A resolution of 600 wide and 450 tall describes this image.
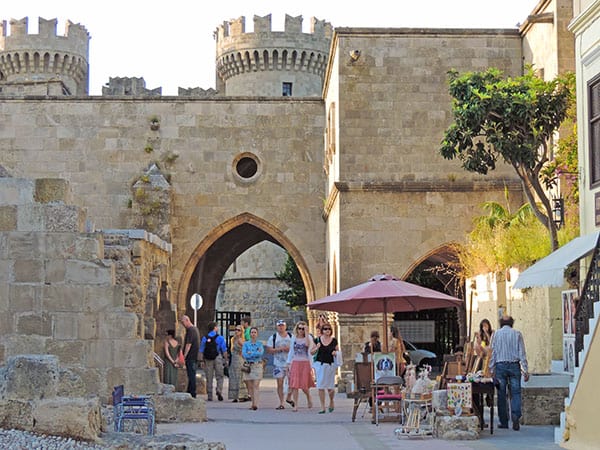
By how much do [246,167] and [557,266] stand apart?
1665 centimetres

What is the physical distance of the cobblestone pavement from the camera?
37.5 feet

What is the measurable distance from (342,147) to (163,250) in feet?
18.5

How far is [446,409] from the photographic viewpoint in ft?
41.8

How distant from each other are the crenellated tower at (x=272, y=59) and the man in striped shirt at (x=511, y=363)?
3233 cm

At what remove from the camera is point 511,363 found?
1291cm

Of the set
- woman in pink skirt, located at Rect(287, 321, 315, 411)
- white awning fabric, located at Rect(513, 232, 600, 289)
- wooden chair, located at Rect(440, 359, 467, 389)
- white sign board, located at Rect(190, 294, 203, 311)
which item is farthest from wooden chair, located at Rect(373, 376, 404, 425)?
white sign board, located at Rect(190, 294, 203, 311)

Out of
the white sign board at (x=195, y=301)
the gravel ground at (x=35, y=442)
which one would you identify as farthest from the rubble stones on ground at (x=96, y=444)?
the white sign board at (x=195, y=301)

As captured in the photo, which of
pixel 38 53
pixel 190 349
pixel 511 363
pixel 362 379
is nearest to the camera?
pixel 511 363

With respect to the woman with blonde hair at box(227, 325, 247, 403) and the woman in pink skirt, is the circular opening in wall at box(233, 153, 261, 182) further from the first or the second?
the woman in pink skirt

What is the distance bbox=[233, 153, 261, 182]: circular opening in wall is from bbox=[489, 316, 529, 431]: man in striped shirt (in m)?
15.3

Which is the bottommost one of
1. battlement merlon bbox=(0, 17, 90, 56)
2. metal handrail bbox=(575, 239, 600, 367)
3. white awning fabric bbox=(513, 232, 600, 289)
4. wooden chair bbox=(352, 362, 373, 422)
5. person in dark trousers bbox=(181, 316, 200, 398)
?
wooden chair bbox=(352, 362, 373, 422)

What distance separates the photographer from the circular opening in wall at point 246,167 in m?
27.8

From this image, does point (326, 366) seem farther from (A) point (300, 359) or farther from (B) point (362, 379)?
(B) point (362, 379)

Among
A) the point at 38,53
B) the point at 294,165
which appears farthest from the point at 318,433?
the point at 38,53
